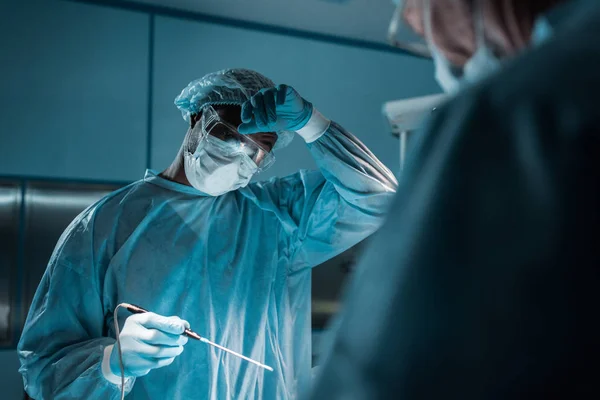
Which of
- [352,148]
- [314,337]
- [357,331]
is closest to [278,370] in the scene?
[352,148]

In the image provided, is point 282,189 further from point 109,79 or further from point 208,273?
point 109,79

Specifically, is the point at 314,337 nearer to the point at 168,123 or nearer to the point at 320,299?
the point at 320,299

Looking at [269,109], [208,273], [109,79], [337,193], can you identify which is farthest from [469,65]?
[109,79]

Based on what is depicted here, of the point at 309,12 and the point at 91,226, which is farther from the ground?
the point at 309,12

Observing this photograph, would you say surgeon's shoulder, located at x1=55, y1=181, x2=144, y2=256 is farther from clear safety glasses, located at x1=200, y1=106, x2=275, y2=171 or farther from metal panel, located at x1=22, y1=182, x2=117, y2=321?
metal panel, located at x1=22, y1=182, x2=117, y2=321

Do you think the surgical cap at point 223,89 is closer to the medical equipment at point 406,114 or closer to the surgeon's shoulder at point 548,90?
the medical equipment at point 406,114

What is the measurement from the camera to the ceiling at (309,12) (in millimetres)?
2740

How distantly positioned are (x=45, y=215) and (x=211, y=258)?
1407 millimetres

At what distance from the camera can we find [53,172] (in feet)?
8.29

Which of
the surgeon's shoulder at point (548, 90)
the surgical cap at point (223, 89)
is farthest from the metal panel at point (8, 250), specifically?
the surgeon's shoulder at point (548, 90)

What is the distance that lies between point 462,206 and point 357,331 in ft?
0.43

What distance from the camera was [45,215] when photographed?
101 inches

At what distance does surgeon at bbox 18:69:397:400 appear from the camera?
53.6 inches

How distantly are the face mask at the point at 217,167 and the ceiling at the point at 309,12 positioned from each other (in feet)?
4.77
